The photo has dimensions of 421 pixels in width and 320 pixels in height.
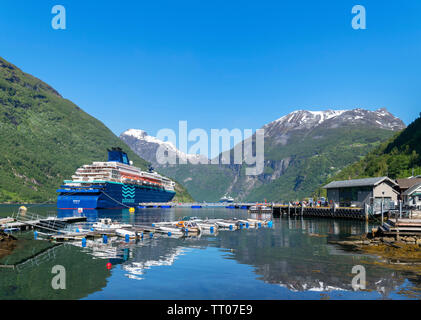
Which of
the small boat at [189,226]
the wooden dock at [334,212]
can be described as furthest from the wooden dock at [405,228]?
the wooden dock at [334,212]

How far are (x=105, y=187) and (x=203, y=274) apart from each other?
427ft

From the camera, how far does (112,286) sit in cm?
2658

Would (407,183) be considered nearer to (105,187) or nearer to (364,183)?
(364,183)

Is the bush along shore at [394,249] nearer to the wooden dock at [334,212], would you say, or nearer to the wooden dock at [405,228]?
the wooden dock at [405,228]

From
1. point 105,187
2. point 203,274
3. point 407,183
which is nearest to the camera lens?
point 203,274

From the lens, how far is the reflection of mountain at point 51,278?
24.6 meters

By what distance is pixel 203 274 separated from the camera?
30.9 m

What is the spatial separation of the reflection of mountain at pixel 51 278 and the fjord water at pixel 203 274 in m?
0.06

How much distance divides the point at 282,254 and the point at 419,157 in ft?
449

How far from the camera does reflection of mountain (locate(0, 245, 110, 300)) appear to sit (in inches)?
968

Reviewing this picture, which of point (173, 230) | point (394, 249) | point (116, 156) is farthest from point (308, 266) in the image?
point (116, 156)

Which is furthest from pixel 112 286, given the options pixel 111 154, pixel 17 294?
pixel 111 154
